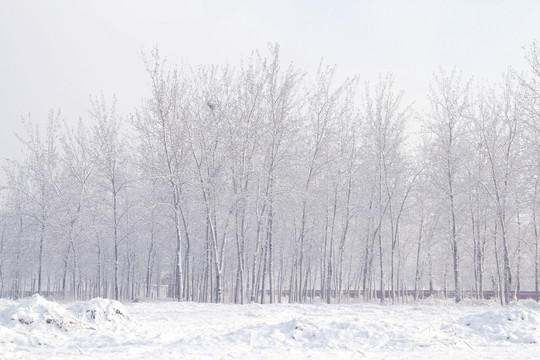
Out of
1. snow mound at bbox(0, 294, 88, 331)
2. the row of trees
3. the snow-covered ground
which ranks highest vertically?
the row of trees

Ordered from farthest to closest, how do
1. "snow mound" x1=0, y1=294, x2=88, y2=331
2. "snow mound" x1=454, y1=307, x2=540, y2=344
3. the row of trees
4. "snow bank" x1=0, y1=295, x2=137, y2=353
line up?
the row of trees < "snow mound" x1=0, y1=294, x2=88, y2=331 < "snow mound" x1=454, y1=307, x2=540, y2=344 < "snow bank" x1=0, y1=295, x2=137, y2=353

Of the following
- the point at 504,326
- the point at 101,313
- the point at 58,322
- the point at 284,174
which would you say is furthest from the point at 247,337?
the point at 284,174

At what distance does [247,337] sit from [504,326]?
20.9ft

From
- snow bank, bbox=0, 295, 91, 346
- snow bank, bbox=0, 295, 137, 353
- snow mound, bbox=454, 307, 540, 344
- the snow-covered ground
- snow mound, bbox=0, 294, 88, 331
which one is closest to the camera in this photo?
the snow-covered ground

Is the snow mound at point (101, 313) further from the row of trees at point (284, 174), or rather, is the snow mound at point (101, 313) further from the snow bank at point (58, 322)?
the row of trees at point (284, 174)

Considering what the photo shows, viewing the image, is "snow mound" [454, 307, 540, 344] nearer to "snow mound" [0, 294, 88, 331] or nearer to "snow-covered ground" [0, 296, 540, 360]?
"snow-covered ground" [0, 296, 540, 360]

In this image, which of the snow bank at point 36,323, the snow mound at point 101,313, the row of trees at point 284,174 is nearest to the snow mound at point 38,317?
the snow bank at point 36,323

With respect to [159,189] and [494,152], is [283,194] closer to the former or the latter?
[159,189]

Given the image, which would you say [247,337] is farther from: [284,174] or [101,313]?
[284,174]

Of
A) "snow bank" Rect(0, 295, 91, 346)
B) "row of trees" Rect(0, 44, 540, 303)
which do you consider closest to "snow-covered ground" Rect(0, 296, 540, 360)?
"snow bank" Rect(0, 295, 91, 346)

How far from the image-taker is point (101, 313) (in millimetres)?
12266

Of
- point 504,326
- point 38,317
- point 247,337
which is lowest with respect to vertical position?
point 247,337

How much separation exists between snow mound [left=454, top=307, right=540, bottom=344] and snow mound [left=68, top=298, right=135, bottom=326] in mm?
8618

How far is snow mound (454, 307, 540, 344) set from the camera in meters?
10.8
